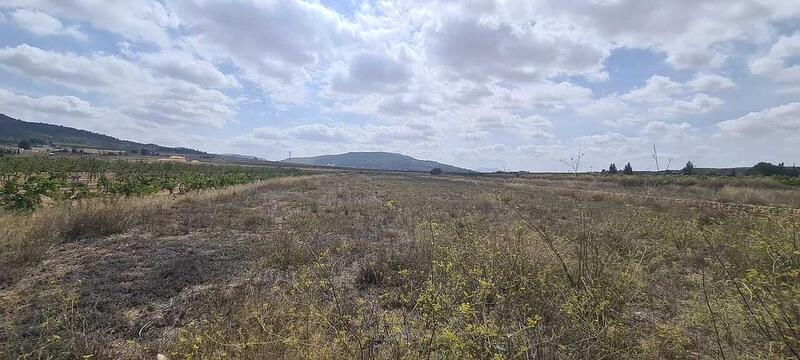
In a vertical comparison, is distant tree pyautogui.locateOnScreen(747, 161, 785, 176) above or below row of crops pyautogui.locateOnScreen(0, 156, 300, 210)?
above

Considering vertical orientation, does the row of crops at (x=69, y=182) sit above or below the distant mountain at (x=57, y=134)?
below

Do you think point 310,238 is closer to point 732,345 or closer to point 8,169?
point 732,345

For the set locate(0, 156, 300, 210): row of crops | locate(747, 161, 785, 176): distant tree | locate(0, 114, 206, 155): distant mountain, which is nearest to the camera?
locate(0, 156, 300, 210): row of crops

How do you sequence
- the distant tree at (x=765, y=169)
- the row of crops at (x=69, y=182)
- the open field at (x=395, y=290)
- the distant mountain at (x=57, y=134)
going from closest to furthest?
the open field at (x=395, y=290)
the row of crops at (x=69, y=182)
the distant tree at (x=765, y=169)
the distant mountain at (x=57, y=134)

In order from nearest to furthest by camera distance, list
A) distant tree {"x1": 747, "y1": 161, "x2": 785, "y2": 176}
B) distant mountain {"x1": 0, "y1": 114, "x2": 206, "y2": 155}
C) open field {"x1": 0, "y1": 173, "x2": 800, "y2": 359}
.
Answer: open field {"x1": 0, "y1": 173, "x2": 800, "y2": 359} → distant tree {"x1": 747, "y1": 161, "x2": 785, "y2": 176} → distant mountain {"x1": 0, "y1": 114, "x2": 206, "y2": 155}

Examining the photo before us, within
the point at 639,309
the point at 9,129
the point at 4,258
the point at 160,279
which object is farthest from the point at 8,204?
the point at 9,129

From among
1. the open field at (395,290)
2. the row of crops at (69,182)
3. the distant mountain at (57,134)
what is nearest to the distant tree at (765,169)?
the open field at (395,290)

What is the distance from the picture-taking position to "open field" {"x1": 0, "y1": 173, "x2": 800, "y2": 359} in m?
3.03

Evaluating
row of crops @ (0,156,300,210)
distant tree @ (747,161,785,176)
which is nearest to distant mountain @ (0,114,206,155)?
row of crops @ (0,156,300,210)

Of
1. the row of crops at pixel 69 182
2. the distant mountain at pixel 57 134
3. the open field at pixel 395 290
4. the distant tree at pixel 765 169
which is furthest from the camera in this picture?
the distant mountain at pixel 57 134

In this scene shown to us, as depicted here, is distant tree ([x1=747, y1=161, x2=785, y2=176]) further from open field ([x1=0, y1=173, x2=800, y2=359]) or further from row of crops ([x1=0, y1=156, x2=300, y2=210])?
row of crops ([x1=0, y1=156, x2=300, y2=210])

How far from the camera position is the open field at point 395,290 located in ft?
9.95

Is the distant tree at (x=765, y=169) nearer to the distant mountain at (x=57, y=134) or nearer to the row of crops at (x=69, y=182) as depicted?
the row of crops at (x=69, y=182)

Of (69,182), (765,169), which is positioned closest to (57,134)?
(69,182)
